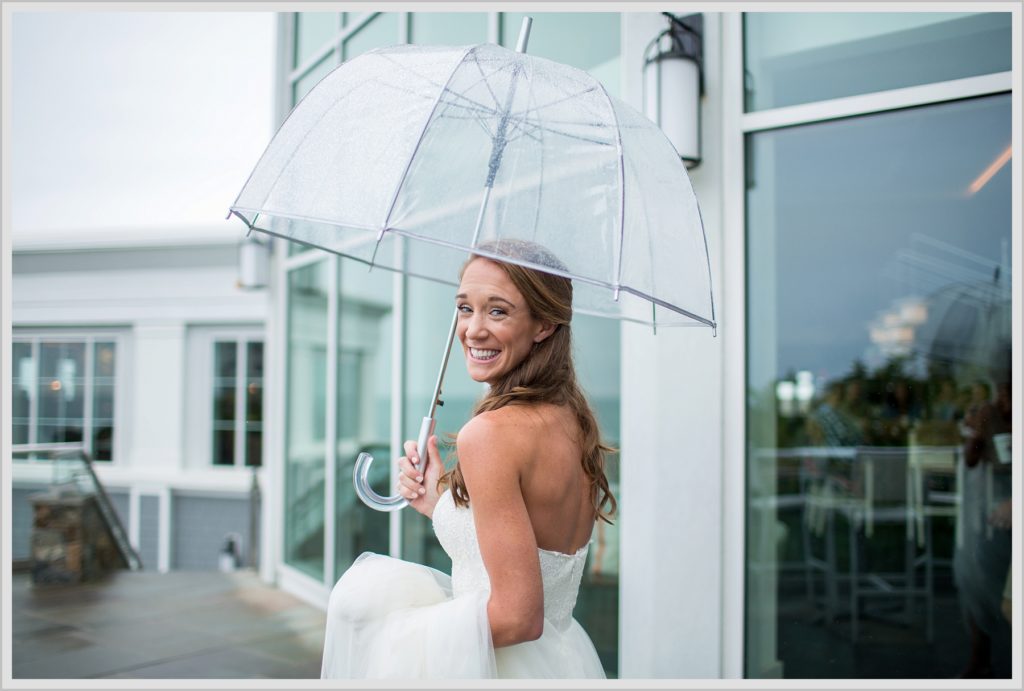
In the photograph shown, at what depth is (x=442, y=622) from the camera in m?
1.44

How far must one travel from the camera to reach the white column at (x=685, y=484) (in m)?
3.10

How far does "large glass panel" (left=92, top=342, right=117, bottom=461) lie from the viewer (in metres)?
10.7

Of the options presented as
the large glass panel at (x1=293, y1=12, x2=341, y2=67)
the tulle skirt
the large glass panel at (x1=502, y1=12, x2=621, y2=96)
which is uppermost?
the large glass panel at (x1=293, y1=12, x2=341, y2=67)

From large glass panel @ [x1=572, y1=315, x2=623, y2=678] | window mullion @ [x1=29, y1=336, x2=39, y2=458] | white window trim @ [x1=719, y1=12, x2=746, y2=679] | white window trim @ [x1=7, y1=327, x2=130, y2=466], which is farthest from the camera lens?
window mullion @ [x1=29, y1=336, x2=39, y2=458]

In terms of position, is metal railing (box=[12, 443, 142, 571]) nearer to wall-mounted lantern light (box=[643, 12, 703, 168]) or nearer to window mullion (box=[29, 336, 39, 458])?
window mullion (box=[29, 336, 39, 458])

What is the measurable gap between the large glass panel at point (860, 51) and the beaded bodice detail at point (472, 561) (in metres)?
2.29

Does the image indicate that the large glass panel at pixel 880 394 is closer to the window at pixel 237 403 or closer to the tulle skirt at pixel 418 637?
the tulle skirt at pixel 418 637

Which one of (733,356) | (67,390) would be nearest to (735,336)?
(733,356)

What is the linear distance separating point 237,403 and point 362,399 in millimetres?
5715

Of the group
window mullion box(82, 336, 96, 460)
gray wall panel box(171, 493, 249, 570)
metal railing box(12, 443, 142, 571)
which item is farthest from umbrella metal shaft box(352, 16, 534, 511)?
window mullion box(82, 336, 96, 460)

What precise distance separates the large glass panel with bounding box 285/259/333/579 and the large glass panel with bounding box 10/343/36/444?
6724mm

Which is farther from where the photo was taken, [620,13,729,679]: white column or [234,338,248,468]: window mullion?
[234,338,248,468]: window mullion

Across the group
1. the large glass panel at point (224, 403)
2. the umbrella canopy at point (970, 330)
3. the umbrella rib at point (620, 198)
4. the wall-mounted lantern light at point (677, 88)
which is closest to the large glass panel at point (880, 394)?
the umbrella canopy at point (970, 330)

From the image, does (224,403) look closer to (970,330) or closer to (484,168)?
(970,330)
